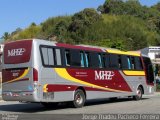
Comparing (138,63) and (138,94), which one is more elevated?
(138,63)

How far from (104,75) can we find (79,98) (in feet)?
9.16

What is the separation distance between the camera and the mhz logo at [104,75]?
80.9 ft

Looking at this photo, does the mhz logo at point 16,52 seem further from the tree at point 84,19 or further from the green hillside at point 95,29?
the tree at point 84,19

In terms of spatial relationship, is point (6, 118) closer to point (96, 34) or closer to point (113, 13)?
point (96, 34)

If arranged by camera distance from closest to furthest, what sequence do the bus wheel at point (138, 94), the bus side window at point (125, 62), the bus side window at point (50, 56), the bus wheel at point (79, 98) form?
the bus side window at point (50, 56), the bus wheel at point (79, 98), the bus side window at point (125, 62), the bus wheel at point (138, 94)

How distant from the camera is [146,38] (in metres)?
103

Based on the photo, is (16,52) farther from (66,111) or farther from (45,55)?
(66,111)

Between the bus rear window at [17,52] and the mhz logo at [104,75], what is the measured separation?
5048mm

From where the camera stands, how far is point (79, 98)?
2305 centimetres

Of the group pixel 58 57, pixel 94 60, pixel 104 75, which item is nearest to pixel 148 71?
pixel 104 75

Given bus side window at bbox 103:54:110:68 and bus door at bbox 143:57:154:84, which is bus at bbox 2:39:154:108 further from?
bus door at bbox 143:57:154:84

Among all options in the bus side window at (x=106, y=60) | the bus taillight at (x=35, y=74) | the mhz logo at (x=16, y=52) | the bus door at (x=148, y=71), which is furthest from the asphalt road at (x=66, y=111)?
the bus door at (x=148, y=71)

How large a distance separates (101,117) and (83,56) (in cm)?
634

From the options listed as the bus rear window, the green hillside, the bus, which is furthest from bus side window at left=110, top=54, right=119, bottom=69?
the green hillside
